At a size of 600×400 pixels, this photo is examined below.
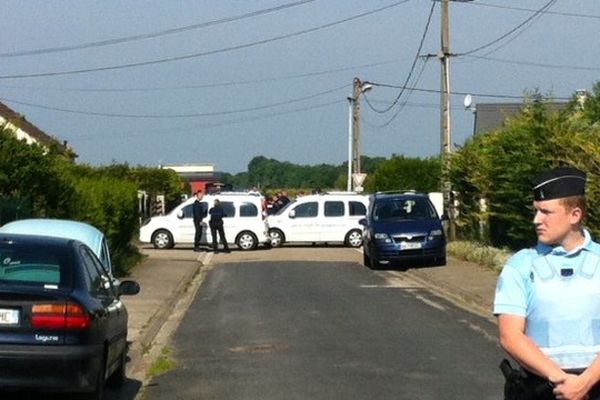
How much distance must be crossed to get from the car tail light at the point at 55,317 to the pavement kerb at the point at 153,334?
89.5 inches

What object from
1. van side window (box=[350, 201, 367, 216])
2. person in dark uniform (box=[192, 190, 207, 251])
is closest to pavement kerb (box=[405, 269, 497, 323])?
person in dark uniform (box=[192, 190, 207, 251])

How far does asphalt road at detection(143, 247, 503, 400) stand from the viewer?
38.7 ft

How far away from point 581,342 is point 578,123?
71.4 feet

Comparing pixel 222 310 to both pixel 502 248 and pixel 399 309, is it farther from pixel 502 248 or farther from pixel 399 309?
pixel 502 248

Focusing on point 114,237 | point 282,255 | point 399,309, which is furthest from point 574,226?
point 282,255

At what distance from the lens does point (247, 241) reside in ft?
131

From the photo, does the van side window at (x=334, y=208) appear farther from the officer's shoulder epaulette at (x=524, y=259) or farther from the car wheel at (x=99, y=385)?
the officer's shoulder epaulette at (x=524, y=259)

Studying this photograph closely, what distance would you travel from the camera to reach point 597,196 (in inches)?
789

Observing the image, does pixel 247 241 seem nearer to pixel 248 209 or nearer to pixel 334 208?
pixel 248 209

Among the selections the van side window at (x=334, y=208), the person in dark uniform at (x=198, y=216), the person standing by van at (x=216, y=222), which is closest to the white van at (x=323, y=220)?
the van side window at (x=334, y=208)

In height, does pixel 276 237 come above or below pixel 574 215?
below

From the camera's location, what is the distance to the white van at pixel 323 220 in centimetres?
4066

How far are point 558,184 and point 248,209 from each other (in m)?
34.6

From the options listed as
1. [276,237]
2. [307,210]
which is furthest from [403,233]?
[276,237]
